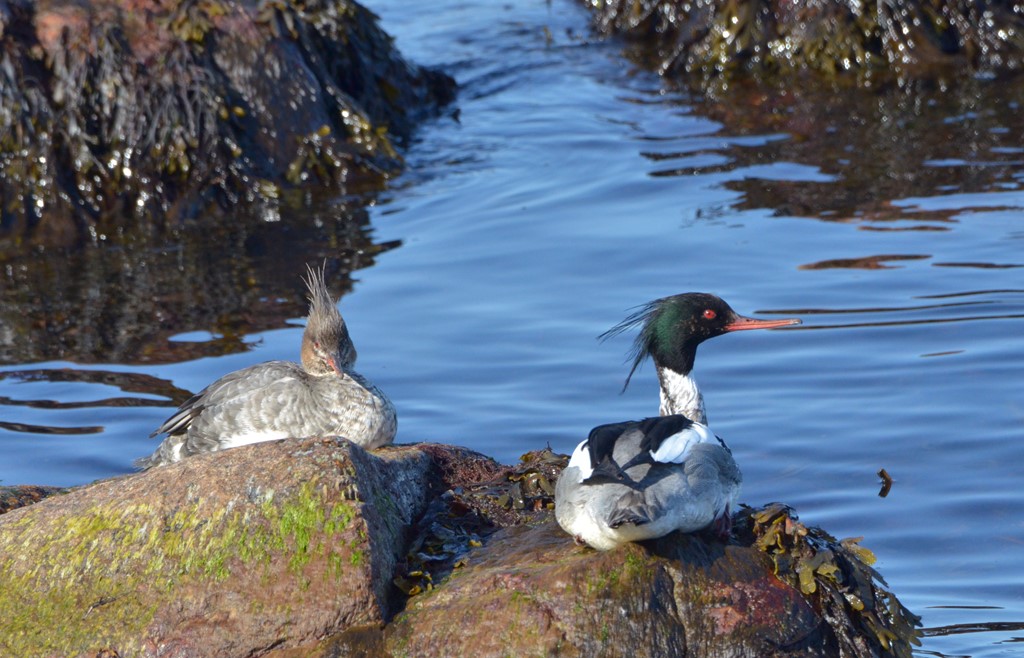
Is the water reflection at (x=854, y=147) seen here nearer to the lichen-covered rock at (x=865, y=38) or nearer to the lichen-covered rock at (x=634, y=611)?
the lichen-covered rock at (x=865, y=38)

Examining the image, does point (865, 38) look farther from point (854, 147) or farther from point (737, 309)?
point (737, 309)

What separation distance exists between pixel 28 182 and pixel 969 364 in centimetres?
727

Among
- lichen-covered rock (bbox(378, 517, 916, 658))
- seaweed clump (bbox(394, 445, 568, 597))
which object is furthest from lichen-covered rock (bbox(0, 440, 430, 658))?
lichen-covered rock (bbox(378, 517, 916, 658))

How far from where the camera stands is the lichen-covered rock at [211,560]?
4.91 m

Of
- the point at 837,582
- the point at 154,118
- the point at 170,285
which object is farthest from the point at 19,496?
the point at 154,118

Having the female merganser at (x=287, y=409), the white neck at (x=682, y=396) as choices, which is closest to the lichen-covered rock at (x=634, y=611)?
the white neck at (x=682, y=396)

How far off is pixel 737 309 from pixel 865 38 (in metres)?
5.62

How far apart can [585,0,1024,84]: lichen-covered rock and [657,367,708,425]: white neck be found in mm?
7895

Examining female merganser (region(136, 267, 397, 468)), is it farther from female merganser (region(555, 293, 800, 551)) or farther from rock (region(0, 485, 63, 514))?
female merganser (region(555, 293, 800, 551))

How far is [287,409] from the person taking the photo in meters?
6.83

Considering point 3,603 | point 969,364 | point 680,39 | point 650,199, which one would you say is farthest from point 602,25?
point 3,603

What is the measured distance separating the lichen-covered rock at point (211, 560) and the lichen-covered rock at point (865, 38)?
9.80m

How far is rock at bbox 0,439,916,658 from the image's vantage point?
4871 millimetres

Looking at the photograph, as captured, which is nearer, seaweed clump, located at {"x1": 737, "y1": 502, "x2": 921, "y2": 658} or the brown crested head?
seaweed clump, located at {"x1": 737, "y1": 502, "x2": 921, "y2": 658}
